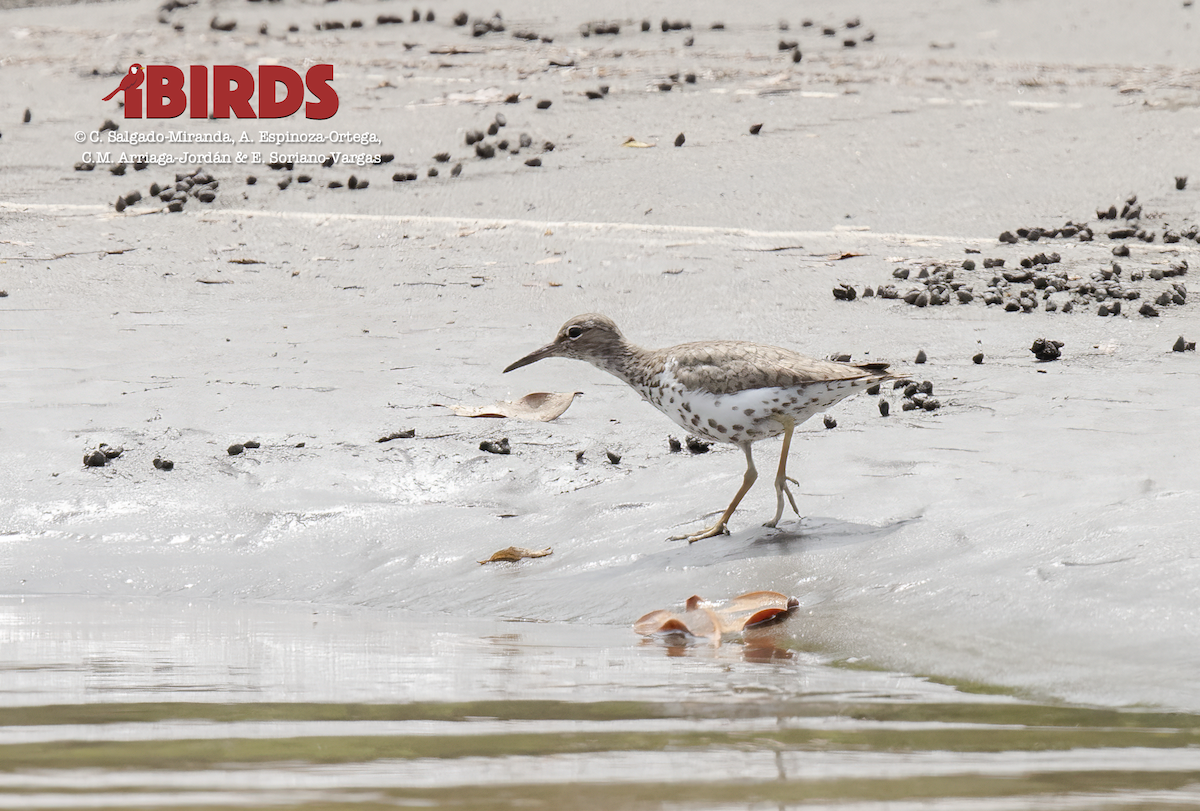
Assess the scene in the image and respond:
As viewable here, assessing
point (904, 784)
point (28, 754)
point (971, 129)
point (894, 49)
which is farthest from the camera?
point (894, 49)

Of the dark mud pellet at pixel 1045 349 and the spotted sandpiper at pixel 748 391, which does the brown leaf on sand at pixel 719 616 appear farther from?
the dark mud pellet at pixel 1045 349

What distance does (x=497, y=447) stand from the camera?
24.2ft

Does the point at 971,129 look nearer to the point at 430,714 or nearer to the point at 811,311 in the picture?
the point at 811,311

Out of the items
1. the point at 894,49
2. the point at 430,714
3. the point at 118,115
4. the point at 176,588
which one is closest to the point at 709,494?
the point at 176,588

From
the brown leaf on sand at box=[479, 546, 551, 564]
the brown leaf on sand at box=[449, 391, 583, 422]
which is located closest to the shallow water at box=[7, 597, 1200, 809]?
the brown leaf on sand at box=[479, 546, 551, 564]

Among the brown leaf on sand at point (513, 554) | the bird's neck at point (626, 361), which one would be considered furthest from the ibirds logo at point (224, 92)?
the brown leaf on sand at point (513, 554)

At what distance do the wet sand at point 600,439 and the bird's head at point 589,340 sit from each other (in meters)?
0.52

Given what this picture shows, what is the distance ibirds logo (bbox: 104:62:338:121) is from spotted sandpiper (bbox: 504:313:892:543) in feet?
28.9

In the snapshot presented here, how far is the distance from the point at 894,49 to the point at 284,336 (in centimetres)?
A: 964

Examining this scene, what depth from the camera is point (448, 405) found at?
318 inches

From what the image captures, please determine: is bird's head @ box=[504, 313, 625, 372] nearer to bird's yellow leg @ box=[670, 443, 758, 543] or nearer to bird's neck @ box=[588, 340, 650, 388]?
bird's neck @ box=[588, 340, 650, 388]

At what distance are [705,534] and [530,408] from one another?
2040 mm

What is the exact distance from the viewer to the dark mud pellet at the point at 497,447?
7375 millimetres

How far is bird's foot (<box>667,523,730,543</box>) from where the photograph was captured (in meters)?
6.27
